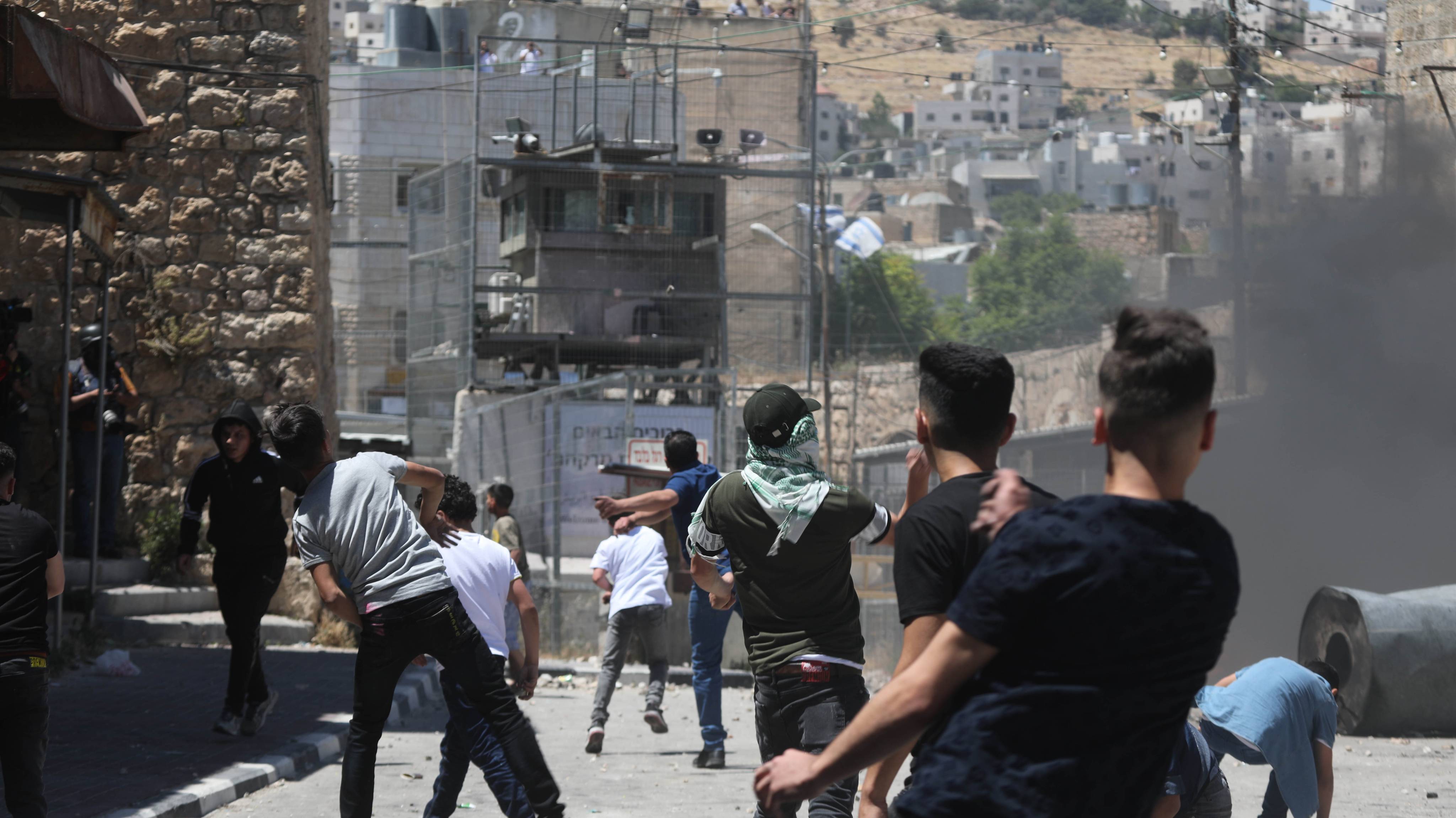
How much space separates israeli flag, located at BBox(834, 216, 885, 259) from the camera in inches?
1700

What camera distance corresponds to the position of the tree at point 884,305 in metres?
79.5

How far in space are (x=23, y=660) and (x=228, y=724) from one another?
3039 mm

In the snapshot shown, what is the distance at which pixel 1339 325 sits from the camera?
24.5 m

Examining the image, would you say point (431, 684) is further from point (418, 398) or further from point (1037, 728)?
point (418, 398)

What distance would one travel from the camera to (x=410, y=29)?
54312mm

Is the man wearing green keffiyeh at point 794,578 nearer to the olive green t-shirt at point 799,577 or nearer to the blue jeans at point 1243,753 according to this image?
the olive green t-shirt at point 799,577

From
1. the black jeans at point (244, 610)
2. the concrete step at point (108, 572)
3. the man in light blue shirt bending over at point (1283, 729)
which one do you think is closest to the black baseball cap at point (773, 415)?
the man in light blue shirt bending over at point (1283, 729)

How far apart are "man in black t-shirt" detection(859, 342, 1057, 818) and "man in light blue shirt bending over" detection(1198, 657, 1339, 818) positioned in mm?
2160

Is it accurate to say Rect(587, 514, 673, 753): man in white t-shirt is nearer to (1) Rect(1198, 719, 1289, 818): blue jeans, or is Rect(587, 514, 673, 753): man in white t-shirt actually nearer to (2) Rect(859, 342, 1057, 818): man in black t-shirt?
(1) Rect(1198, 719, 1289, 818): blue jeans

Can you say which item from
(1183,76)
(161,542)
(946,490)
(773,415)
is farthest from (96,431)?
(1183,76)

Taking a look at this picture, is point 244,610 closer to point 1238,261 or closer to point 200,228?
point 200,228

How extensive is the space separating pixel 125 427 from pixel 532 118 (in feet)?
46.0

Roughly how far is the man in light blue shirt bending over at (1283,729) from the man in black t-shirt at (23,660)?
4.20m

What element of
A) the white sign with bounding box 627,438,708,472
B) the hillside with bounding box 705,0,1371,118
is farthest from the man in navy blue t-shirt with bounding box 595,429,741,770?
the hillside with bounding box 705,0,1371,118
